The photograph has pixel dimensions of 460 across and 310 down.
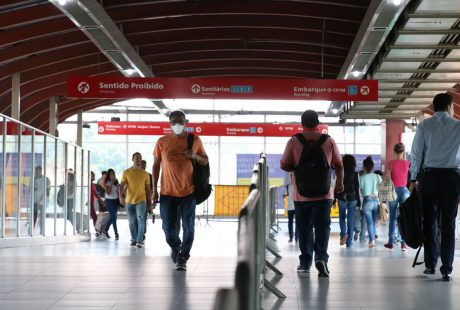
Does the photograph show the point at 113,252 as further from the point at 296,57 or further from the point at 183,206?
the point at 296,57

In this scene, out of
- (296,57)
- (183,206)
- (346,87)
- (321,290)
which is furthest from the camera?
(296,57)

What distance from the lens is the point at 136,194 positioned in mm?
14133

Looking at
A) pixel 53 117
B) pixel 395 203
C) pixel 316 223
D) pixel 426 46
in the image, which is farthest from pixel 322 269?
pixel 53 117

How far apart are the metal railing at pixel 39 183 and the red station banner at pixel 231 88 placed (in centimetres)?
161

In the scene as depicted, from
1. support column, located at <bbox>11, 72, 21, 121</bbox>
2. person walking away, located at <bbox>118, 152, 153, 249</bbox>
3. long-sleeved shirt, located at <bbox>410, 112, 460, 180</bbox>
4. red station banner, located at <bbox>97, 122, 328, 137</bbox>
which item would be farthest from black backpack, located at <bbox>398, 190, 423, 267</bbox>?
red station banner, located at <bbox>97, 122, 328, 137</bbox>

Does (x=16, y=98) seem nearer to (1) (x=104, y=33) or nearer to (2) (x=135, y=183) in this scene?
(1) (x=104, y=33)

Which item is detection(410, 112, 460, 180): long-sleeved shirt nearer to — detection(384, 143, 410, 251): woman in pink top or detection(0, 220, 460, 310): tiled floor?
detection(0, 220, 460, 310): tiled floor

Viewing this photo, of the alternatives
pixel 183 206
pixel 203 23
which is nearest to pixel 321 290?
pixel 183 206

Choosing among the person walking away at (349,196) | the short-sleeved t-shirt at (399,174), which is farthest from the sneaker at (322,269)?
the person walking away at (349,196)

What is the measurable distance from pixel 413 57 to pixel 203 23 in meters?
4.06

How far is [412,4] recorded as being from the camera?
491 inches

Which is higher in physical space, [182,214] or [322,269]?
[182,214]

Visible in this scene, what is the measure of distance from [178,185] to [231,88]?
8.46m

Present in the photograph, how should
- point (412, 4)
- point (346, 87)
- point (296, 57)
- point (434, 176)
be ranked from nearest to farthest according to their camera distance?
point (434, 176)
point (412, 4)
point (346, 87)
point (296, 57)
